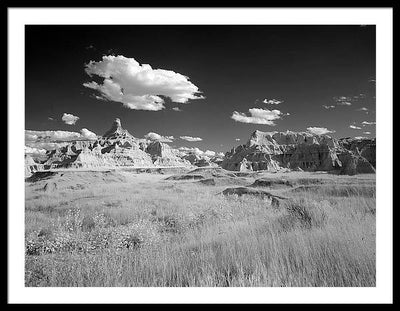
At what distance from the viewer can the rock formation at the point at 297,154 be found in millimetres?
83787

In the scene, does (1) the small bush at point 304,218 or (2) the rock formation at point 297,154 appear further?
(2) the rock formation at point 297,154

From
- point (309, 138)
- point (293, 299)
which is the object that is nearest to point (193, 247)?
point (293, 299)

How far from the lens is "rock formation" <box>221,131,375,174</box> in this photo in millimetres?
83787

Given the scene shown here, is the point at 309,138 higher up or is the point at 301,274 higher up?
the point at 309,138

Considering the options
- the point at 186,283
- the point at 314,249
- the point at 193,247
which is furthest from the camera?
the point at 193,247

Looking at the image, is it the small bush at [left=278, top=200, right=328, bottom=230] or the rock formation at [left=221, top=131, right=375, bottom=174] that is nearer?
the small bush at [left=278, top=200, right=328, bottom=230]

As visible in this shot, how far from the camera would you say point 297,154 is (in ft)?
409

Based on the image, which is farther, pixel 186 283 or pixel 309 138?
pixel 309 138

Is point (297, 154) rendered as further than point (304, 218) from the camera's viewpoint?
Yes

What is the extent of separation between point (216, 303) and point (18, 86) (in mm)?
3820

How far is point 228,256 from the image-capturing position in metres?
3.34

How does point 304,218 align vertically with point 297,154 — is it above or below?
below
